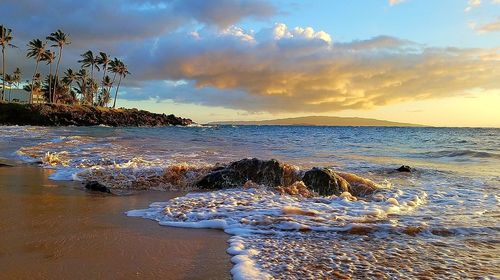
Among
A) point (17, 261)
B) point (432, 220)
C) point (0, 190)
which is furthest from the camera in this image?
point (0, 190)

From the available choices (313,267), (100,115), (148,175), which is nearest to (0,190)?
(148,175)

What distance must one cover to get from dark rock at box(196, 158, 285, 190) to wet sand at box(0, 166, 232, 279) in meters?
2.82

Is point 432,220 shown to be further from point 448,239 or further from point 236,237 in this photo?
point 236,237

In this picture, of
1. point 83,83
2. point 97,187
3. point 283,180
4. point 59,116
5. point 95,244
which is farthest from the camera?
point 83,83

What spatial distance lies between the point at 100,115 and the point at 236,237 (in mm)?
86371

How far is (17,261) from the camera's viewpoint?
4.60 m

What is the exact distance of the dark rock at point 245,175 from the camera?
10977mm


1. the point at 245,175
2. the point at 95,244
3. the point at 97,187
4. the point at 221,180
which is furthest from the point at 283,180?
the point at 95,244

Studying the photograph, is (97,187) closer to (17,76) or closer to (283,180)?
(283,180)

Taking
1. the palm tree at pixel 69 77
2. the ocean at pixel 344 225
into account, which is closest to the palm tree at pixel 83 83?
the palm tree at pixel 69 77

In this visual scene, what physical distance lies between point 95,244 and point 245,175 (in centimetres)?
610

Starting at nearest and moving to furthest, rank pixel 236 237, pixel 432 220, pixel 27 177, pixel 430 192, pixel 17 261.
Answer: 1. pixel 17 261
2. pixel 236 237
3. pixel 432 220
4. pixel 430 192
5. pixel 27 177

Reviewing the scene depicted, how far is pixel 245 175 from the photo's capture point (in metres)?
11.2

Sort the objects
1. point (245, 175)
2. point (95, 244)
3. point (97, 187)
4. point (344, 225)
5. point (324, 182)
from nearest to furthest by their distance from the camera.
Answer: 1. point (95, 244)
2. point (344, 225)
3. point (97, 187)
4. point (324, 182)
5. point (245, 175)
